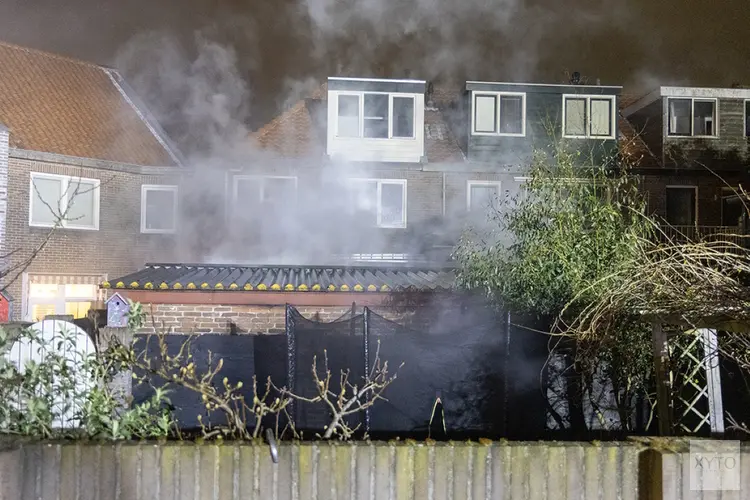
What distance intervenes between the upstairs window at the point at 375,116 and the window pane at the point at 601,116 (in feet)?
17.9

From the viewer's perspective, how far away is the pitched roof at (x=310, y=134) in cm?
1884

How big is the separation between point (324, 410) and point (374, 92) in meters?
13.2

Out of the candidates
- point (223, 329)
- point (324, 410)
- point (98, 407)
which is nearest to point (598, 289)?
point (324, 410)

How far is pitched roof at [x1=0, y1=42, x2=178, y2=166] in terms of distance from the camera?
17.4 m

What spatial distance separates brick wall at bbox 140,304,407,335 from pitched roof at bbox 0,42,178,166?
8890 millimetres

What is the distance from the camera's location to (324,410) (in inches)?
262

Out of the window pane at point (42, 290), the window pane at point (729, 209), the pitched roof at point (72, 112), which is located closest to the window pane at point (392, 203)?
the pitched roof at point (72, 112)

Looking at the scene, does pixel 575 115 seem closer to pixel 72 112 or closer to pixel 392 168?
pixel 392 168

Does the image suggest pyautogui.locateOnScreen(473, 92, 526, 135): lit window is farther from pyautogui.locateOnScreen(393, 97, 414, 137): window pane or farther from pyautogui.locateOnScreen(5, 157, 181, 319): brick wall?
pyautogui.locateOnScreen(5, 157, 181, 319): brick wall

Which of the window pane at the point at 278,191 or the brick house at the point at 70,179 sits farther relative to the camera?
the window pane at the point at 278,191

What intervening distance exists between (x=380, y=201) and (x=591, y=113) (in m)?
6.91

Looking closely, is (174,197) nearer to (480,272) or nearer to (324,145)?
(324,145)

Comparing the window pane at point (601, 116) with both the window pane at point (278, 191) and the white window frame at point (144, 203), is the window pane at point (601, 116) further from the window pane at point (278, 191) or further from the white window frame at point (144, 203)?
the white window frame at point (144, 203)

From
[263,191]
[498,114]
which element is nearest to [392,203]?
[263,191]
